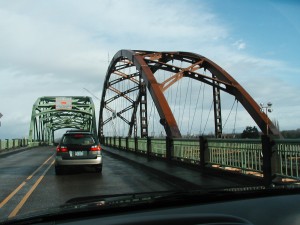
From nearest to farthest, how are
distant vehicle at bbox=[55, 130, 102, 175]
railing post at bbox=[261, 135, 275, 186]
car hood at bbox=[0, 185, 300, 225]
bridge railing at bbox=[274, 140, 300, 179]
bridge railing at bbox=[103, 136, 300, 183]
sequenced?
car hood at bbox=[0, 185, 300, 225]
bridge railing at bbox=[274, 140, 300, 179]
bridge railing at bbox=[103, 136, 300, 183]
railing post at bbox=[261, 135, 275, 186]
distant vehicle at bbox=[55, 130, 102, 175]

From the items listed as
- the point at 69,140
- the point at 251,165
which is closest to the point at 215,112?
the point at 69,140

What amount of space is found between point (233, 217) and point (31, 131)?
7650 centimetres

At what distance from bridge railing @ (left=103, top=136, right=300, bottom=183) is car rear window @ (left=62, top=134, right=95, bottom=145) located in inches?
150

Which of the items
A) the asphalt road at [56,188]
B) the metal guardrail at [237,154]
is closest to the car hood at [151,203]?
the asphalt road at [56,188]

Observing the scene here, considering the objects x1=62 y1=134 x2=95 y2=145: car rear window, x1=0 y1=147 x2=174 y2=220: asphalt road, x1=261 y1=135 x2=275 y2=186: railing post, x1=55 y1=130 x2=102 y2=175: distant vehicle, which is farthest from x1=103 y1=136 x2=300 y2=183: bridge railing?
x1=62 y1=134 x2=95 y2=145: car rear window

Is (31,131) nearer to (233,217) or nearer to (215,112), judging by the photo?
(215,112)

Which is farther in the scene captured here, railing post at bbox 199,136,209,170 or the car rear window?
the car rear window

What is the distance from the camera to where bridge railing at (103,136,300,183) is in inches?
369

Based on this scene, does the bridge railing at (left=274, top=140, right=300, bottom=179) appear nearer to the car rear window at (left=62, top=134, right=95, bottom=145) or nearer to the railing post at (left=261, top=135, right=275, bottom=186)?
the railing post at (left=261, top=135, right=275, bottom=186)

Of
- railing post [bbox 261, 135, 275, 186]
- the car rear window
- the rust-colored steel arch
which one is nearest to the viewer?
railing post [bbox 261, 135, 275, 186]

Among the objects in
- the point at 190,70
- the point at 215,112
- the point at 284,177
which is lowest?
the point at 284,177

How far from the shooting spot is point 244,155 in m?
11.5

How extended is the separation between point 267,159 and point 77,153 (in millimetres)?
8044

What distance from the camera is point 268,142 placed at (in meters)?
9.84
